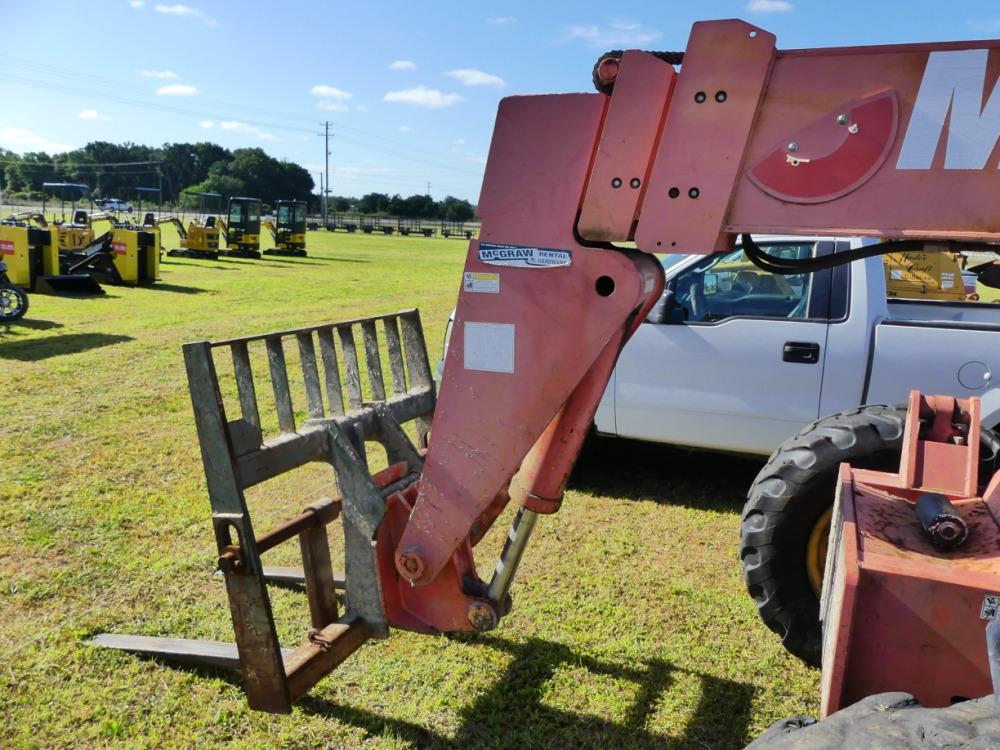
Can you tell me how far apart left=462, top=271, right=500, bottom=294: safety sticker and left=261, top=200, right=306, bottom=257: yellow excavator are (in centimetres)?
3134

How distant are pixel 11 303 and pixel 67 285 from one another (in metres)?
4.29

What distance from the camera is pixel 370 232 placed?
66000 mm

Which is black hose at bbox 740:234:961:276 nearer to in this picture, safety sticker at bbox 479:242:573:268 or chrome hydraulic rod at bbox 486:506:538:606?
safety sticker at bbox 479:242:573:268

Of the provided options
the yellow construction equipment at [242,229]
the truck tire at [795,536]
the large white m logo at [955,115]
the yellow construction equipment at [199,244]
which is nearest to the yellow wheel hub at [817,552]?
the truck tire at [795,536]

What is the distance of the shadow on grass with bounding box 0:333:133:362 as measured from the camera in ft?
31.7

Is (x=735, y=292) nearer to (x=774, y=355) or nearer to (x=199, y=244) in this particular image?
(x=774, y=355)

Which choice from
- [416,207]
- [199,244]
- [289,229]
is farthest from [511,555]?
[416,207]

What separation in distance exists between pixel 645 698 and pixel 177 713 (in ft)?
6.10

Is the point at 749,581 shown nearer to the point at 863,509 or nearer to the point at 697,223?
the point at 863,509

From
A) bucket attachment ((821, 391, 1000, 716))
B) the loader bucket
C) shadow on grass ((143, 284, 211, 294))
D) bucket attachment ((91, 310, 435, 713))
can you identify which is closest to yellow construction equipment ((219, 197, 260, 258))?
shadow on grass ((143, 284, 211, 294))

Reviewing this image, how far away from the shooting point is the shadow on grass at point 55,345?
966 cm

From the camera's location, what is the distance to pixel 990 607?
6.01ft

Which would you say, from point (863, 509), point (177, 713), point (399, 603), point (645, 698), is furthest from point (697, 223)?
point (177, 713)

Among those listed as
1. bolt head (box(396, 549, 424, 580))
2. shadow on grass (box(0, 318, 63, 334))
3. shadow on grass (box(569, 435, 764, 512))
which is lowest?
shadow on grass (box(569, 435, 764, 512))
